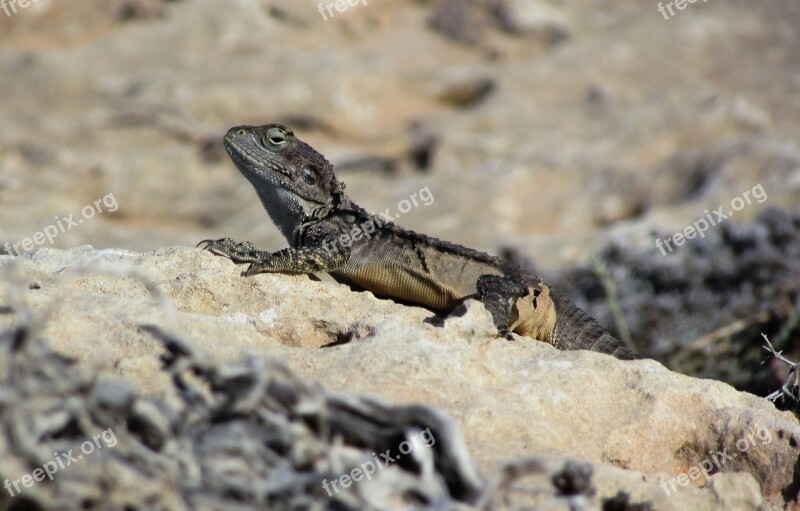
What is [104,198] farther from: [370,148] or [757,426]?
[757,426]

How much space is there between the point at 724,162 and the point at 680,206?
3.21ft

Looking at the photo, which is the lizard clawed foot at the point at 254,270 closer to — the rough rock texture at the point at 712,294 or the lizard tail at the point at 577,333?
the lizard tail at the point at 577,333

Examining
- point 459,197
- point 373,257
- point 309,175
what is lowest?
point 459,197

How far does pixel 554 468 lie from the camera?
3.33m

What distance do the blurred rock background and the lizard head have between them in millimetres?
4249

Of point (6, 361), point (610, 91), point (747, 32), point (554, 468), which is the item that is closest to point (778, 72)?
point (747, 32)

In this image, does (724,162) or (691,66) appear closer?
(724,162)

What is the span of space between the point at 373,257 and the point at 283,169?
3.23 ft

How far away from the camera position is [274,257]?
16.9ft

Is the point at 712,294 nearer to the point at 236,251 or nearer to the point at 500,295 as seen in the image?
the point at 500,295

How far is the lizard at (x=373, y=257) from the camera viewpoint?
17.6 feet

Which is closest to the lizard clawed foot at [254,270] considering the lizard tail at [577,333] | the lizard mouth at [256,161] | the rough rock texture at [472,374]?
the rough rock texture at [472,374]

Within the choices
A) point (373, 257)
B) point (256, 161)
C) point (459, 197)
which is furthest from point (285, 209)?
point (459, 197)

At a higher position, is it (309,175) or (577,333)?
(309,175)
